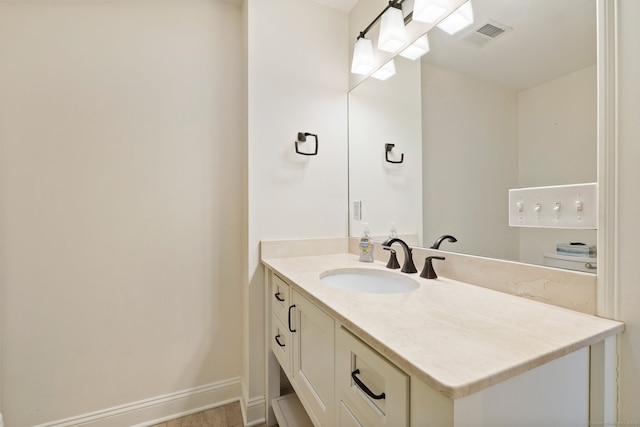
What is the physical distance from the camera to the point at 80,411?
4.53ft

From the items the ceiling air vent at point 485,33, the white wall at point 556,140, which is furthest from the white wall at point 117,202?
the white wall at point 556,140

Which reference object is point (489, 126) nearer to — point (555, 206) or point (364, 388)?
point (555, 206)

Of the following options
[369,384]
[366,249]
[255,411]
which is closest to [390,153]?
[366,249]

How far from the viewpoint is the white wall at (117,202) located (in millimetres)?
1301

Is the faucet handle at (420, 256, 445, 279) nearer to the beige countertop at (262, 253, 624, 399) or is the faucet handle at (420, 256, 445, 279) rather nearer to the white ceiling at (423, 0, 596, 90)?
the beige countertop at (262, 253, 624, 399)

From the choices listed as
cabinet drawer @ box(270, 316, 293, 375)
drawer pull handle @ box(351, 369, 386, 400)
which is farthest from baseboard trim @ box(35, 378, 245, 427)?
drawer pull handle @ box(351, 369, 386, 400)

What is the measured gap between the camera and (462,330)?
2.04ft

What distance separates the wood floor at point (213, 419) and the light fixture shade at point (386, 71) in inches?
83.2

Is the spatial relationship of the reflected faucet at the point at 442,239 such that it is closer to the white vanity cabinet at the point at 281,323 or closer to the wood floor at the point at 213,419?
the white vanity cabinet at the point at 281,323

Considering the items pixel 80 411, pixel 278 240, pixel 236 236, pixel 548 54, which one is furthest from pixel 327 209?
pixel 80 411

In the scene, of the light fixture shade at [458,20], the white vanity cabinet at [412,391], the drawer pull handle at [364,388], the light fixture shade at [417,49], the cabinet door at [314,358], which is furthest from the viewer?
the light fixture shade at [417,49]

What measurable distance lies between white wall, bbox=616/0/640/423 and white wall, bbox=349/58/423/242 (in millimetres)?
733

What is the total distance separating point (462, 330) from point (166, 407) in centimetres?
170

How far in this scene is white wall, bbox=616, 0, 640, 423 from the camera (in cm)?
64
